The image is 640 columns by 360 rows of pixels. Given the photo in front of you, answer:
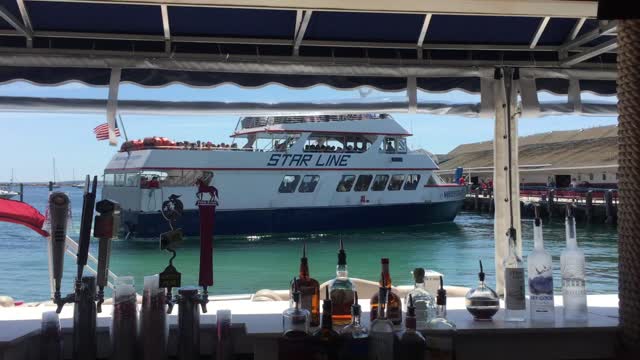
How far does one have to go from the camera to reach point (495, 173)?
278cm

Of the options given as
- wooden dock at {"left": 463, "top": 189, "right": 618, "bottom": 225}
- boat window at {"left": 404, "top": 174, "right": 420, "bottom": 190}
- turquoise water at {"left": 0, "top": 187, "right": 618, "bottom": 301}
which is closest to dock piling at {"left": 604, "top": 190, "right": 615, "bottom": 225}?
wooden dock at {"left": 463, "top": 189, "right": 618, "bottom": 225}

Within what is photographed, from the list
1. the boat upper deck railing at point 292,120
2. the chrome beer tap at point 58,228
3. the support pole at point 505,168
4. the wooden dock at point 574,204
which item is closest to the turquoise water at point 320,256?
the wooden dock at point 574,204

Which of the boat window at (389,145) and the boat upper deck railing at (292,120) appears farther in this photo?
the boat window at (389,145)

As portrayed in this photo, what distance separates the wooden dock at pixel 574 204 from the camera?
2147cm

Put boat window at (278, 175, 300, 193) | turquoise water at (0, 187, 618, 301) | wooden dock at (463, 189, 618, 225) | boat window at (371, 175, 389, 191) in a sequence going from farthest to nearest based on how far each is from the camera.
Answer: wooden dock at (463, 189, 618, 225) → boat window at (371, 175, 389, 191) → boat window at (278, 175, 300, 193) → turquoise water at (0, 187, 618, 301)

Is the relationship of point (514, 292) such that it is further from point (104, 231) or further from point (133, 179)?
point (133, 179)

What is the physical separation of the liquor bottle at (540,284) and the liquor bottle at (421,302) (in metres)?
0.27

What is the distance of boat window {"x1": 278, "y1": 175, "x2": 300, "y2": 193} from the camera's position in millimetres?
19156

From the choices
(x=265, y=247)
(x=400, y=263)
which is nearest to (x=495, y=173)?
(x=400, y=263)

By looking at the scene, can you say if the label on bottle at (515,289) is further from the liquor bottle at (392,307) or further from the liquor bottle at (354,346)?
the liquor bottle at (354,346)

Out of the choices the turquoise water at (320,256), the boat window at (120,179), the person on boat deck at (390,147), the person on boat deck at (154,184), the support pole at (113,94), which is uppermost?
the person on boat deck at (390,147)

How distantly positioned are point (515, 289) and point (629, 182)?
0.37 metres

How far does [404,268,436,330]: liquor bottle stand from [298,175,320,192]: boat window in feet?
58.8

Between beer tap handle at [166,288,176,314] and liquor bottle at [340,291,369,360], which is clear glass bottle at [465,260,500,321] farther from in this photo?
beer tap handle at [166,288,176,314]
